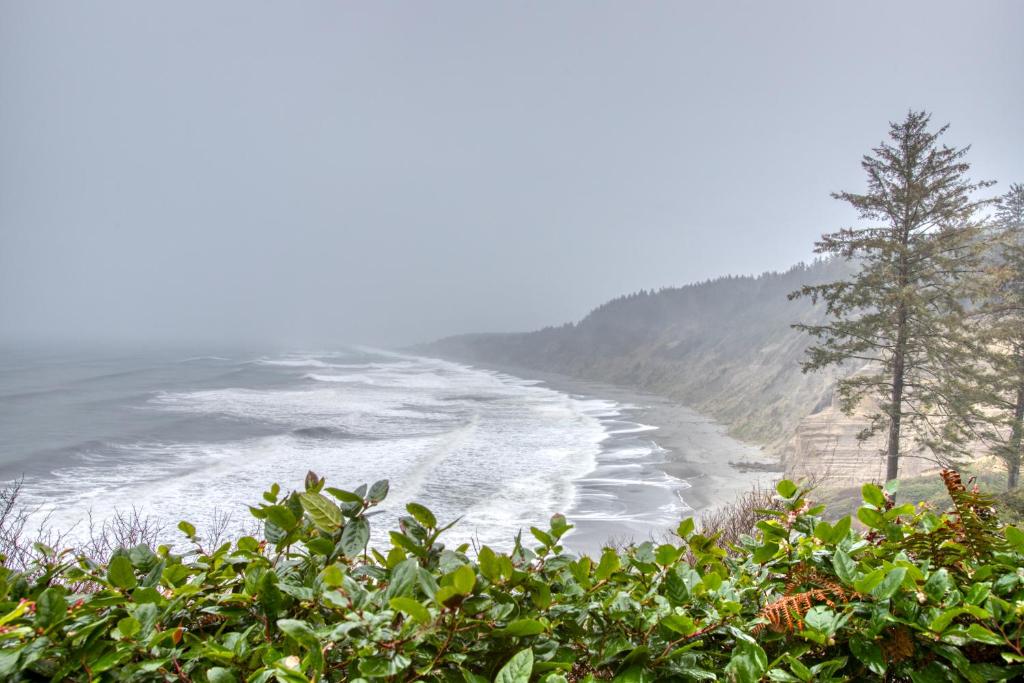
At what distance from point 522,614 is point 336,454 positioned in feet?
95.8

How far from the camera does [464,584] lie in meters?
0.96

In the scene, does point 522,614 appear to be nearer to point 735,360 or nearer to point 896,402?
point 896,402

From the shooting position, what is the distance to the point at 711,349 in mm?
71500

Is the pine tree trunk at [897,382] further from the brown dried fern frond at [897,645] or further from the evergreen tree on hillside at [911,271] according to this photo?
the brown dried fern frond at [897,645]

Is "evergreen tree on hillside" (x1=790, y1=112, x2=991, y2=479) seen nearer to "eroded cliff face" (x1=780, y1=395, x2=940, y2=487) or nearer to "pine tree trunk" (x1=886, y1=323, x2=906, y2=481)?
"pine tree trunk" (x1=886, y1=323, x2=906, y2=481)

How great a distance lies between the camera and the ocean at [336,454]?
64.3 ft

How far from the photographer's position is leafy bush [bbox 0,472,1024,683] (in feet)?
3.68

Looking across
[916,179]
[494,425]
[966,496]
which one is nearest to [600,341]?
[494,425]

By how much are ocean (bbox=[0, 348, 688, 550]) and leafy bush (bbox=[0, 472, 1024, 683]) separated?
14.3m

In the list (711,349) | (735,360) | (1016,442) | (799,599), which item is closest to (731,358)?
(735,360)

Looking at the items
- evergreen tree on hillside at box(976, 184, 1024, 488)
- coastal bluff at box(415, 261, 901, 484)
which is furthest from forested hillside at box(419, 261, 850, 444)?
evergreen tree on hillside at box(976, 184, 1024, 488)

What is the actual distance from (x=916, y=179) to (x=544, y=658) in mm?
21254

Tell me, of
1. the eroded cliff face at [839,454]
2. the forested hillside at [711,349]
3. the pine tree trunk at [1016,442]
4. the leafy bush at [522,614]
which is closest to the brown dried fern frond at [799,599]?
the leafy bush at [522,614]

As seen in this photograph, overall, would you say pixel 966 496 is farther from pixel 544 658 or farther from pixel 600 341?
pixel 600 341
